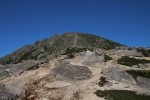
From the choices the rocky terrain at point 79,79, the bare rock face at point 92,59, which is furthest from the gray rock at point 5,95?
the bare rock face at point 92,59

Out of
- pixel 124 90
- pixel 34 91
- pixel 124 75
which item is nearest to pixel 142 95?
pixel 124 90

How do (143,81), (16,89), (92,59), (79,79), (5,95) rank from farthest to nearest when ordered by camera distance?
(92,59)
(79,79)
(143,81)
(16,89)
(5,95)

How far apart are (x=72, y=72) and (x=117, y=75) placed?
328 inches

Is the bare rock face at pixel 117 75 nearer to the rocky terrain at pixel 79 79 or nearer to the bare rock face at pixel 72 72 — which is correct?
the rocky terrain at pixel 79 79

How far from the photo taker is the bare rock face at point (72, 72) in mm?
59500

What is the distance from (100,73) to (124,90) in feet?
28.0

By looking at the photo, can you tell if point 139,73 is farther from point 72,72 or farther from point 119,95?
point 119,95

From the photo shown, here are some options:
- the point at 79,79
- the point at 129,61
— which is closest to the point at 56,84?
the point at 79,79

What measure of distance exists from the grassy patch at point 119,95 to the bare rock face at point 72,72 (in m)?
8.02

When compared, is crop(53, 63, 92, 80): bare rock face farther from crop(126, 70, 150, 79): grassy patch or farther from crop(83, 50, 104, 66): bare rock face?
crop(126, 70, 150, 79): grassy patch

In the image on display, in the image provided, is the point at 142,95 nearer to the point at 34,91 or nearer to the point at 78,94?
the point at 78,94

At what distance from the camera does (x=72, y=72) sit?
60938 millimetres

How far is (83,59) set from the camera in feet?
235

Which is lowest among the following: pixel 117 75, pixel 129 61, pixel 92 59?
pixel 117 75
